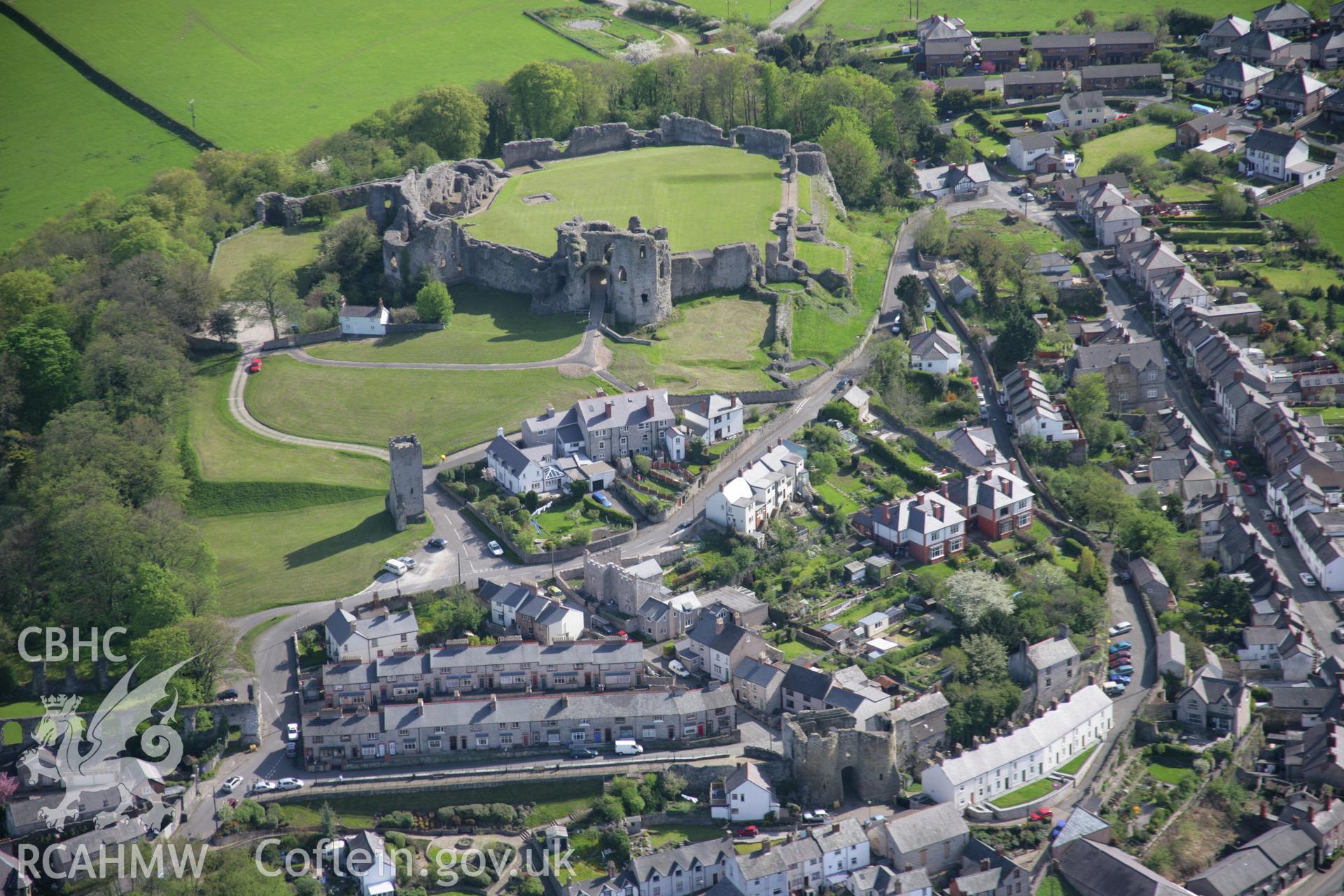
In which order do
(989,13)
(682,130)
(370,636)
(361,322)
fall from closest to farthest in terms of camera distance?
(370,636)
(361,322)
(682,130)
(989,13)

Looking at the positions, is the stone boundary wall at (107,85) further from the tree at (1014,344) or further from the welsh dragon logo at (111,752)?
the welsh dragon logo at (111,752)

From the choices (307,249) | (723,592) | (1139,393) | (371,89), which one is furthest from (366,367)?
(371,89)

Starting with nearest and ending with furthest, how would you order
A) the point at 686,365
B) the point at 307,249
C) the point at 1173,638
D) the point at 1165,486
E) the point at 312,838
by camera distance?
1. the point at 312,838
2. the point at 1173,638
3. the point at 1165,486
4. the point at 686,365
5. the point at 307,249

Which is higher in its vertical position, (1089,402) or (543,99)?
(543,99)

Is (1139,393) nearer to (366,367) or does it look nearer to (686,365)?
(686,365)

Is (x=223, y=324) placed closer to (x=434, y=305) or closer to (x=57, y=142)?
(x=434, y=305)

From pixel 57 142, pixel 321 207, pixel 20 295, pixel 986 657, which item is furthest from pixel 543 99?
pixel 986 657
